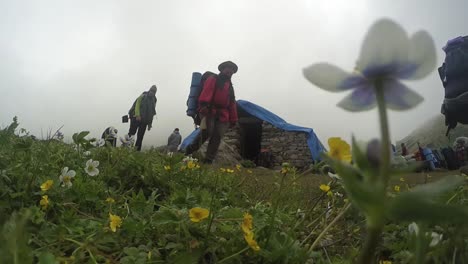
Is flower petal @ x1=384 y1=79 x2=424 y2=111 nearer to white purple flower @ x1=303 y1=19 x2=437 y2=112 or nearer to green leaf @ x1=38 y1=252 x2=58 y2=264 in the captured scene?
white purple flower @ x1=303 y1=19 x2=437 y2=112

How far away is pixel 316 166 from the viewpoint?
121cm

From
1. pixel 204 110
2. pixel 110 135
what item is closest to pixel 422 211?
pixel 110 135

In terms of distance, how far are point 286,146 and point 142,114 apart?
5.63 meters

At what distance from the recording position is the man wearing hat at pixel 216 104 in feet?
21.2

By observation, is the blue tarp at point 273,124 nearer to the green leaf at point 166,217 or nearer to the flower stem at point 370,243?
the green leaf at point 166,217

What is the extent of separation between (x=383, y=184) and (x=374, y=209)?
0.02 meters

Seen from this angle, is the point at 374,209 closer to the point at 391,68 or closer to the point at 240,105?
the point at 391,68

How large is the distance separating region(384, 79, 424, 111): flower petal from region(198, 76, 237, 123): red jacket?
6.06 metres

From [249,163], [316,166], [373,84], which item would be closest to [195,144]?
[249,163]

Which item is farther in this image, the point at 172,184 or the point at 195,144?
the point at 195,144

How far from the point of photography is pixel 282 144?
42.9 ft

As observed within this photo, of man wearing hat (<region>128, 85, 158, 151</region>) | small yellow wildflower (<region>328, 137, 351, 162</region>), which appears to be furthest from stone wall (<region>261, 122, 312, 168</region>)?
small yellow wildflower (<region>328, 137, 351, 162</region>)

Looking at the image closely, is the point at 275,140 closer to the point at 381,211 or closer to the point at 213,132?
the point at 213,132

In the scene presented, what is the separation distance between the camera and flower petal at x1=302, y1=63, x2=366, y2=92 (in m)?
0.43
